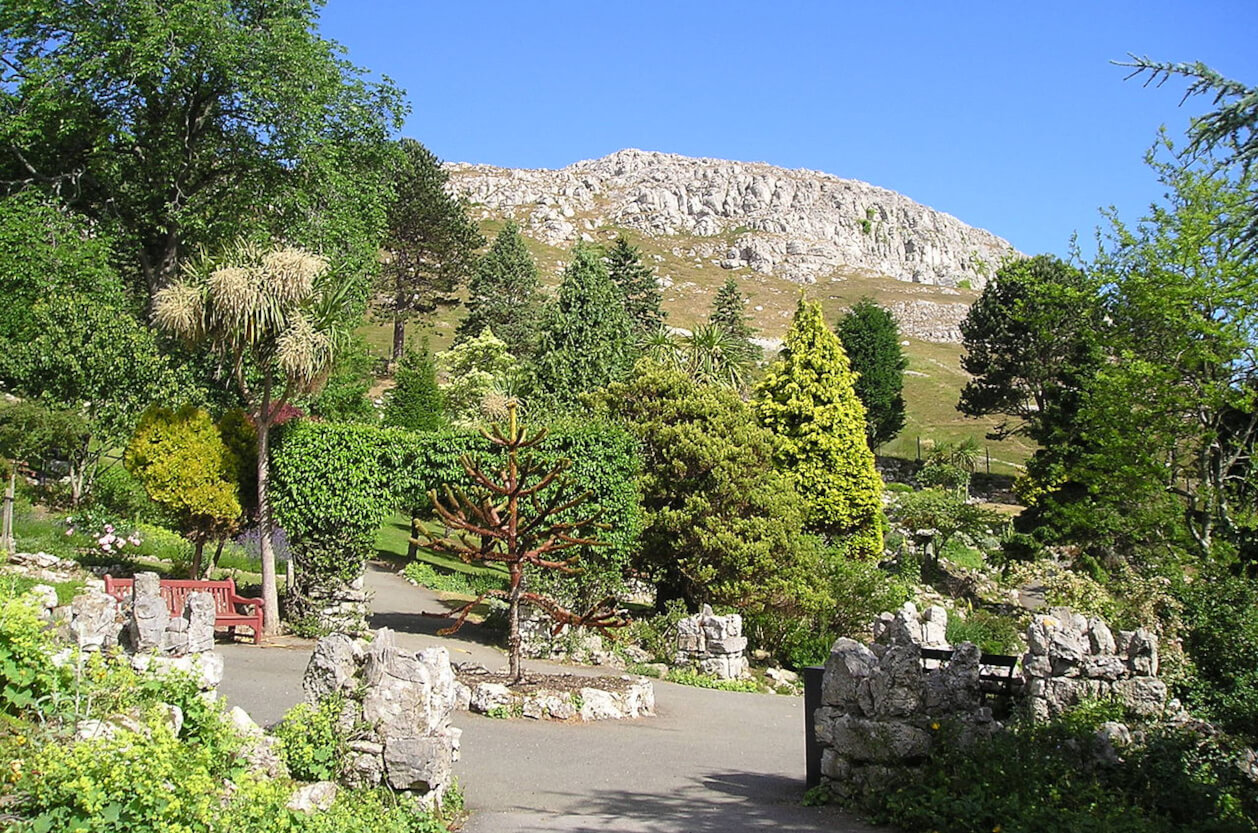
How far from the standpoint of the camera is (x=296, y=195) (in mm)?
26344

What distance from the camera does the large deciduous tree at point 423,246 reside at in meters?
54.8

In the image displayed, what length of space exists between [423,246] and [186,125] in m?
29.5

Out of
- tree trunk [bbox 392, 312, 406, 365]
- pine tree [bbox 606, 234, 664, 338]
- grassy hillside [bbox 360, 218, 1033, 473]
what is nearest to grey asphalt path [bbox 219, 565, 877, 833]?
pine tree [bbox 606, 234, 664, 338]

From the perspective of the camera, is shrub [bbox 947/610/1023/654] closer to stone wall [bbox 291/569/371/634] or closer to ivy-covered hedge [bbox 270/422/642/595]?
ivy-covered hedge [bbox 270/422/642/595]

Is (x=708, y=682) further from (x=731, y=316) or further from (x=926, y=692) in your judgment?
(x=731, y=316)

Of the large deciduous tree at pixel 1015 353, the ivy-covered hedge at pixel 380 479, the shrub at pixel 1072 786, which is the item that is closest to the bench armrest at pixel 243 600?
the ivy-covered hedge at pixel 380 479

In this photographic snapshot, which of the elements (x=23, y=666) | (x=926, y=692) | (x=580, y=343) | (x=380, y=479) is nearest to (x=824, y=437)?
(x=580, y=343)

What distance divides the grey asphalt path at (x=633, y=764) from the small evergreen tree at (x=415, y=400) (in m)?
18.1

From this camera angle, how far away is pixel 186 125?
26516 millimetres

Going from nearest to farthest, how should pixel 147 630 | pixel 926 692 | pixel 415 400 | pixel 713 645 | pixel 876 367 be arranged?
pixel 926 692
pixel 147 630
pixel 713 645
pixel 415 400
pixel 876 367

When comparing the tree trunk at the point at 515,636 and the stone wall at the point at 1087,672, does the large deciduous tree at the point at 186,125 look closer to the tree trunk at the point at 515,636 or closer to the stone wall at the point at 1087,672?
the tree trunk at the point at 515,636

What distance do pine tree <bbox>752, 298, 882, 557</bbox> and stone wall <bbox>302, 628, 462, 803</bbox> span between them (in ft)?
72.9

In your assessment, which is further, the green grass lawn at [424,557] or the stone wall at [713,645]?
the green grass lawn at [424,557]

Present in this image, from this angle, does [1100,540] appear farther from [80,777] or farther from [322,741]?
[80,777]
